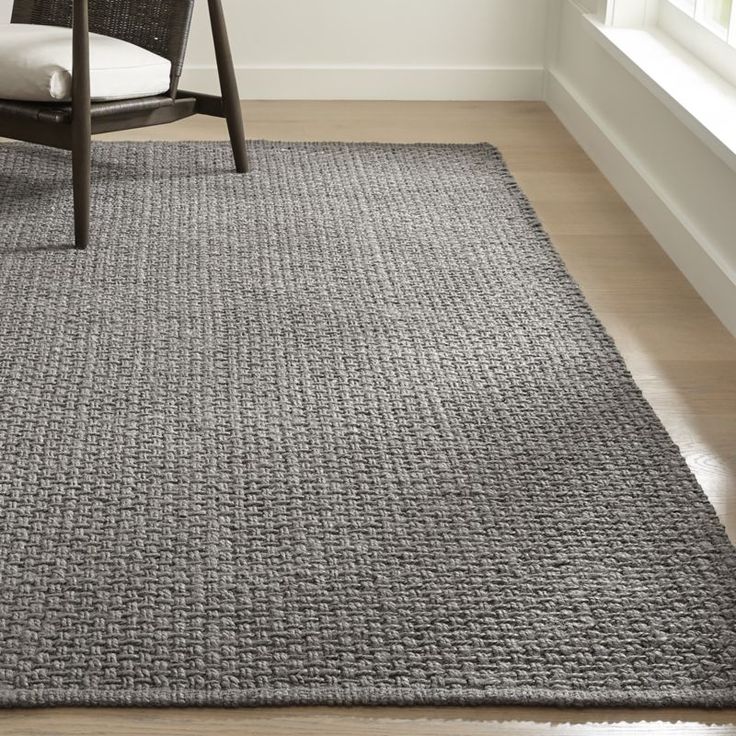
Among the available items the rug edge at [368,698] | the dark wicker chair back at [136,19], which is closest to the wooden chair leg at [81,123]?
the dark wicker chair back at [136,19]

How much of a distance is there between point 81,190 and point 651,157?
4.38ft

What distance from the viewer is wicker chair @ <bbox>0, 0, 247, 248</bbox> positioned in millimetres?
2408

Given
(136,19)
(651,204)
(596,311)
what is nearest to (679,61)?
(651,204)

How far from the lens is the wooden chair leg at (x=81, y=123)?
2.37 metres

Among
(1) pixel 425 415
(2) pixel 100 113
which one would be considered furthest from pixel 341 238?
(1) pixel 425 415

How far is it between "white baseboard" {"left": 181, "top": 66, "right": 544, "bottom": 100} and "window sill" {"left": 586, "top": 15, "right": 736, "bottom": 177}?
1.73 ft

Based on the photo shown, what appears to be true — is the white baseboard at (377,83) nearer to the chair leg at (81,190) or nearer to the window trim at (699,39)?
the window trim at (699,39)

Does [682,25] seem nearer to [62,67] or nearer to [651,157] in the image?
[651,157]

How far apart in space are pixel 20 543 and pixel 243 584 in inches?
12.3

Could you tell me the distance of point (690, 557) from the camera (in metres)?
1.49

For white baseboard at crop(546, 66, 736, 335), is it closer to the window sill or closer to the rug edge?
the window sill

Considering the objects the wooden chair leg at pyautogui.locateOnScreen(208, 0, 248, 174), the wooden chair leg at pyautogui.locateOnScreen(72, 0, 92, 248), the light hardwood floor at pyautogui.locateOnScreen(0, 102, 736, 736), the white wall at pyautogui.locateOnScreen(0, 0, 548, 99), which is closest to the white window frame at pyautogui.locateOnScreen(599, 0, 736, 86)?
the light hardwood floor at pyautogui.locateOnScreen(0, 102, 736, 736)

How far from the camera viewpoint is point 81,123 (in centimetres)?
241

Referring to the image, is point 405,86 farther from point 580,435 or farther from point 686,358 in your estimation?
point 580,435
